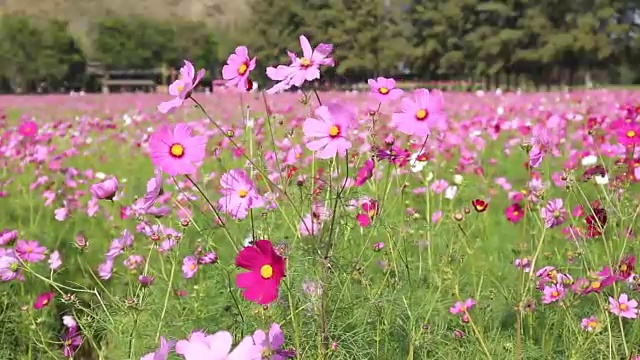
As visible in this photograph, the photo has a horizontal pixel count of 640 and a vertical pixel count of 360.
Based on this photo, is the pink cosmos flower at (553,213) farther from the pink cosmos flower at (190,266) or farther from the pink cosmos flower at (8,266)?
the pink cosmos flower at (8,266)

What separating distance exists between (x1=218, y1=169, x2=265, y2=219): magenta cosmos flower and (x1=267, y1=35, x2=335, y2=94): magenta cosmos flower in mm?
202

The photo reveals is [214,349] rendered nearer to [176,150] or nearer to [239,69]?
[176,150]

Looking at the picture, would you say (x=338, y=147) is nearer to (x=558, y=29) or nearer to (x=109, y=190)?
(x=109, y=190)

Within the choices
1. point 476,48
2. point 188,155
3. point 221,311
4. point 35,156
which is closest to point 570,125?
point 35,156

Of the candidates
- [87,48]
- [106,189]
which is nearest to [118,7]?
[87,48]

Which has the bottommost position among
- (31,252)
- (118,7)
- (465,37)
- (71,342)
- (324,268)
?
(118,7)

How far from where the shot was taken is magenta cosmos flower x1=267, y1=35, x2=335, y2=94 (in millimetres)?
1147

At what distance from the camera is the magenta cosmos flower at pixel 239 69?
4.04 feet

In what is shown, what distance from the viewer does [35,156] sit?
3191mm

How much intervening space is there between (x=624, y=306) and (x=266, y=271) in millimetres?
909

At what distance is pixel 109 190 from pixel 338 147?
500 millimetres

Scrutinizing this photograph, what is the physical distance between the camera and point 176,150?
114 cm

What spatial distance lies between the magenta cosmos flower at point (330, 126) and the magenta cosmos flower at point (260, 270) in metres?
0.18

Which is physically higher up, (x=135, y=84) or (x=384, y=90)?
(x=384, y=90)
